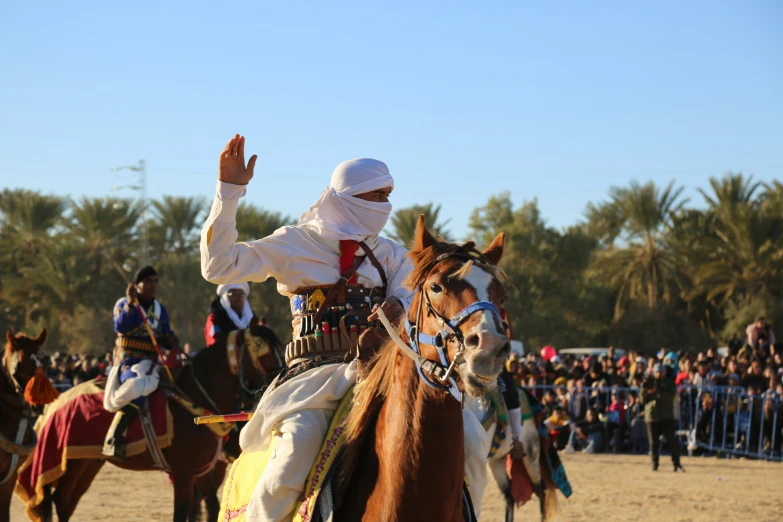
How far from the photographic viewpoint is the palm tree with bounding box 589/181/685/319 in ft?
136

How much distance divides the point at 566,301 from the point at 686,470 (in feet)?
92.4

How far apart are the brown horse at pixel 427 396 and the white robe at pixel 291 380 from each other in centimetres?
22

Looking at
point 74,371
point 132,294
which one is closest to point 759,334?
point 74,371

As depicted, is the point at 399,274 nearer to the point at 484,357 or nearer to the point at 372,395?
the point at 372,395

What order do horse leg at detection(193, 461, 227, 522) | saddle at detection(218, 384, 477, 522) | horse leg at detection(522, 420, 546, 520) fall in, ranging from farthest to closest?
1. horse leg at detection(522, 420, 546, 520)
2. horse leg at detection(193, 461, 227, 522)
3. saddle at detection(218, 384, 477, 522)

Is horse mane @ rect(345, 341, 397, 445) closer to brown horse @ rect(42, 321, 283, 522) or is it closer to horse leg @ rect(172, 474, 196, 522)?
horse leg @ rect(172, 474, 196, 522)

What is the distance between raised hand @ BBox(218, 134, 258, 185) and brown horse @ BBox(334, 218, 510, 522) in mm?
1038

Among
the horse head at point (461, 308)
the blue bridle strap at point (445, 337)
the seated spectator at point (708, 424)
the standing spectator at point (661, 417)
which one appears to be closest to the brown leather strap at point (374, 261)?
the horse head at point (461, 308)

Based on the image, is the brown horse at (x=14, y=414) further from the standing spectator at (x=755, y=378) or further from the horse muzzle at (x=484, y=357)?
the standing spectator at (x=755, y=378)

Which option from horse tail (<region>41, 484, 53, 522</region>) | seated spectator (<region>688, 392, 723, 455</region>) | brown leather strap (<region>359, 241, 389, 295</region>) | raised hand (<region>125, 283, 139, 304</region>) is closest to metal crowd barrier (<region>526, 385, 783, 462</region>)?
seated spectator (<region>688, 392, 723, 455</region>)

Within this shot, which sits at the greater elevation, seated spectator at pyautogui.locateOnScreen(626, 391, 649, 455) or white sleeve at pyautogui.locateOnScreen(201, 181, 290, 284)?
white sleeve at pyautogui.locateOnScreen(201, 181, 290, 284)

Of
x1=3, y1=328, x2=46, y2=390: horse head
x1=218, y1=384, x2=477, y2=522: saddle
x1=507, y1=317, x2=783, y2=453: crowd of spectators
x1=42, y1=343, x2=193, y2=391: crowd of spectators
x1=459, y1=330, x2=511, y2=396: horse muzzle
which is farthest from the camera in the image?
x1=42, y1=343, x2=193, y2=391: crowd of spectators

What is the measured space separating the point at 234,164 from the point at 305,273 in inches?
27.4

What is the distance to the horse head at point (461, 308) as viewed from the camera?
361 cm
